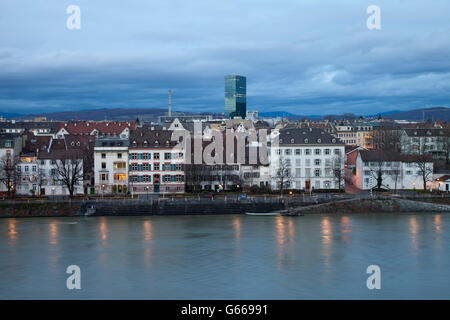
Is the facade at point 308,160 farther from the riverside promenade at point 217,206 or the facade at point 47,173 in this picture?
the facade at point 47,173

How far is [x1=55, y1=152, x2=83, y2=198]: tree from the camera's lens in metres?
47.8

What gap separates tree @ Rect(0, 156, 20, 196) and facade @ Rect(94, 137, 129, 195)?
A: 21.0 ft

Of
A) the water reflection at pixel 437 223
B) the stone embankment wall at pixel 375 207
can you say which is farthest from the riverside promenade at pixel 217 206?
the water reflection at pixel 437 223

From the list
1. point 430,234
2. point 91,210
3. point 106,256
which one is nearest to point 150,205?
point 91,210

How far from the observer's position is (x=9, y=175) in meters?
48.9

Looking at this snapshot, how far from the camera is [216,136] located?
52.8 metres

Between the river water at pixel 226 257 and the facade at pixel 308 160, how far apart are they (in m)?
11.1

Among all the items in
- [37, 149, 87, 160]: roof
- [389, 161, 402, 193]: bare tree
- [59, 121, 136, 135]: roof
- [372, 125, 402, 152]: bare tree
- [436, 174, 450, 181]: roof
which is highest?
[59, 121, 136, 135]: roof

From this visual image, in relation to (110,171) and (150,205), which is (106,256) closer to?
(150,205)

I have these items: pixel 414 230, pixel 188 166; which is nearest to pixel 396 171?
pixel 414 230

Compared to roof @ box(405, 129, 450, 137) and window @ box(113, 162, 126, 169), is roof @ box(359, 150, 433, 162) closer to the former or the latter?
window @ box(113, 162, 126, 169)

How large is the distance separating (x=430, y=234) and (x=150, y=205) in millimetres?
19374

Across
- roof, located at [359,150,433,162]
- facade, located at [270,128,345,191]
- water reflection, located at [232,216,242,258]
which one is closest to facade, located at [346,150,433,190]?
roof, located at [359,150,433,162]

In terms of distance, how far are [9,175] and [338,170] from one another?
87.4ft
